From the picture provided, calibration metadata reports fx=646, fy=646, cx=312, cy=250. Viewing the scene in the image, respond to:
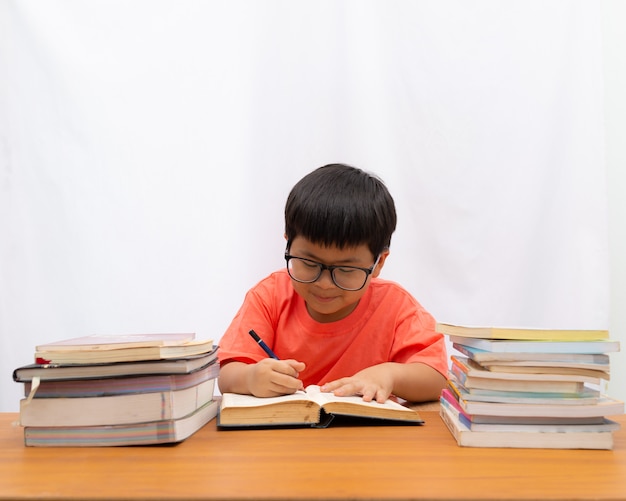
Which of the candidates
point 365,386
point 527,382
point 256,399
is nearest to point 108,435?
point 256,399

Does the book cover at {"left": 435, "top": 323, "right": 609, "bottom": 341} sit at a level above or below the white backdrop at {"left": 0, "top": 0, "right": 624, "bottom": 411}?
below

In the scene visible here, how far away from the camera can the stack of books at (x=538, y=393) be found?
0.88m

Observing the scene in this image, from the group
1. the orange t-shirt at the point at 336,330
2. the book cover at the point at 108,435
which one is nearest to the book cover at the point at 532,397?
the book cover at the point at 108,435

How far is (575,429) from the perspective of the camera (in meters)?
0.89

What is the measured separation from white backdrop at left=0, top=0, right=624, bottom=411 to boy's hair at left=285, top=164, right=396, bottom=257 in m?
0.48

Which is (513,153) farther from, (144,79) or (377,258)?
(144,79)

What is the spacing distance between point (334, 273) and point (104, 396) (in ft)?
1.89

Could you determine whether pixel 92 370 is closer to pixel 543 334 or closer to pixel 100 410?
pixel 100 410

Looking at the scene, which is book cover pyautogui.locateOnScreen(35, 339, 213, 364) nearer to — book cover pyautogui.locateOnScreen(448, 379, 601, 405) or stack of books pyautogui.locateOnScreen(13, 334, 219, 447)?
stack of books pyautogui.locateOnScreen(13, 334, 219, 447)

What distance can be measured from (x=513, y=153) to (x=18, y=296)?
1570 mm

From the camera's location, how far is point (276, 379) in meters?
1.10

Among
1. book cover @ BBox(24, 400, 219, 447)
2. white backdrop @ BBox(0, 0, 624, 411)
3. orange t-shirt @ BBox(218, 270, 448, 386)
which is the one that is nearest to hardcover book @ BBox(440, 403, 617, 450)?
book cover @ BBox(24, 400, 219, 447)

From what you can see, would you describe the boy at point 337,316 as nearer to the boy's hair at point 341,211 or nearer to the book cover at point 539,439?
the boy's hair at point 341,211

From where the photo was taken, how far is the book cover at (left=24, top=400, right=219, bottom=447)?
872mm
